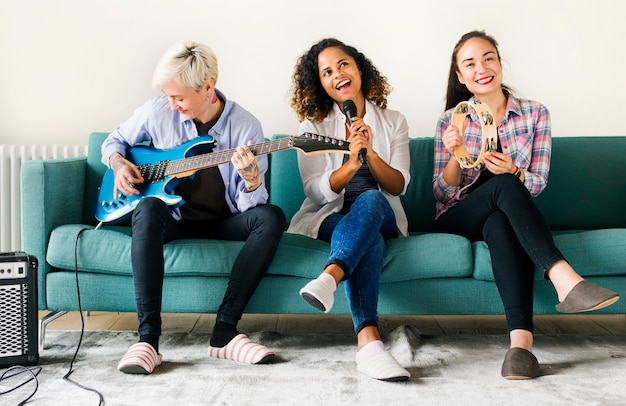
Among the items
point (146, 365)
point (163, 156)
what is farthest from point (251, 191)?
point (146, 365)

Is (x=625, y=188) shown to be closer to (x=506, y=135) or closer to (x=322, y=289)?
(x=506, y=135)

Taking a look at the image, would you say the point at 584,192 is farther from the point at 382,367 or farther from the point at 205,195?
the point at 205,195

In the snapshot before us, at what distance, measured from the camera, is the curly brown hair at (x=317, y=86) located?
2730 mm

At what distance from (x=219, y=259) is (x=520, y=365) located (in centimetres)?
100

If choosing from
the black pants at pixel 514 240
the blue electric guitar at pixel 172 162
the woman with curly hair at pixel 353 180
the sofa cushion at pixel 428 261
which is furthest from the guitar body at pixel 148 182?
the black pants at pixel 514 240

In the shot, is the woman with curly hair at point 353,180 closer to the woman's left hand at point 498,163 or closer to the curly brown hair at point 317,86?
the curly brown hair at point 317,86

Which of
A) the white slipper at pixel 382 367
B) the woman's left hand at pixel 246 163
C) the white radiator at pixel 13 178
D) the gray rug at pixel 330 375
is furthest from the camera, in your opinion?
the white radiator at pixel 13 178

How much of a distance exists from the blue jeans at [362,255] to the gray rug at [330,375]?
0.61 feet

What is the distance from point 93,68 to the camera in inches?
138

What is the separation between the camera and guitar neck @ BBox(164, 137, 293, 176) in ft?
7.68

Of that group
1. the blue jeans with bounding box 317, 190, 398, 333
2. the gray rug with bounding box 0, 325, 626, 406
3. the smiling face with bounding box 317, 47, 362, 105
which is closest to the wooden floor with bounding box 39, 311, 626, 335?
the gray rug with bounding box 0, 325, 626, 406

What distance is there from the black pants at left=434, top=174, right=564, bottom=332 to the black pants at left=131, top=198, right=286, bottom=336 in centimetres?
67

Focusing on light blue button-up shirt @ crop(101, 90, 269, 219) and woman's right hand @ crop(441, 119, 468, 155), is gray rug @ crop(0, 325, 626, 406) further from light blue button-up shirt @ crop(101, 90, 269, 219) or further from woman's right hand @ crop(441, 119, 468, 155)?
woman's right hand @ crop(441, 119, 468, 155)

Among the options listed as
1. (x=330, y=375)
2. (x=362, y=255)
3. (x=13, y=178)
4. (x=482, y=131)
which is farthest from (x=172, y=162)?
(x=13, y=178)
